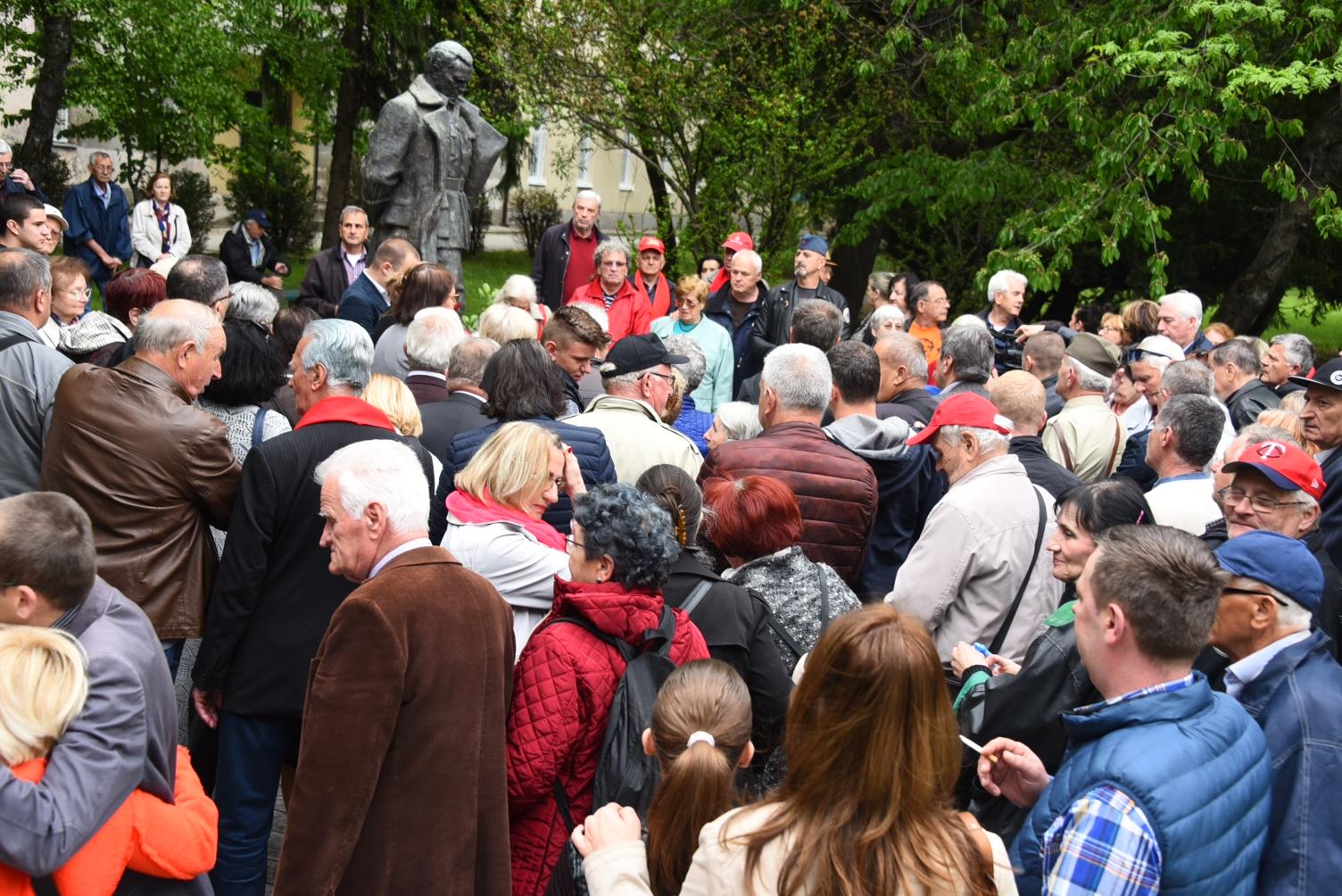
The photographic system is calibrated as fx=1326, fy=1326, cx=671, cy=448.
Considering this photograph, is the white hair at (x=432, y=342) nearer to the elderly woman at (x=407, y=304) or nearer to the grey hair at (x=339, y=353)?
the elderly woman at (x=407, y=304)

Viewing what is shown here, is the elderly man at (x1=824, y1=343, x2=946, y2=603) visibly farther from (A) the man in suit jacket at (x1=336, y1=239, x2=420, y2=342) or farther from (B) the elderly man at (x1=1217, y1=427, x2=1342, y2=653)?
(A) the man in suit jacket at (x1=336, y1=239, x2=420, y2=342)

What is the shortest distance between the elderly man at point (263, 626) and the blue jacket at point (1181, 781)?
8.40ft

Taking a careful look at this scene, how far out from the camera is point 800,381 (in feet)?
18.9

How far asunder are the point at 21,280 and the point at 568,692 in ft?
10.8

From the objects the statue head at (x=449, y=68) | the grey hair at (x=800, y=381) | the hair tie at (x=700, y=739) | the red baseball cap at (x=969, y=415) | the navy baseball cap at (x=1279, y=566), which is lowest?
the hair tie at (x=700, y=739)

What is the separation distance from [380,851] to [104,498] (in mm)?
1795

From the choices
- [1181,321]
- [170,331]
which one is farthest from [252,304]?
[1181,321]

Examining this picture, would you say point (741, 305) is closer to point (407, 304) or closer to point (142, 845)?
point (407, 304)

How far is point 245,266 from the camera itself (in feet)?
49.8

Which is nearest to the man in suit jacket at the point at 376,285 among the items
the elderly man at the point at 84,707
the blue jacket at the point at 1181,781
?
the elderly man at the point at 84,707

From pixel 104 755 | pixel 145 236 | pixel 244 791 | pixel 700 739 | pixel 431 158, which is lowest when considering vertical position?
pixel 244 791

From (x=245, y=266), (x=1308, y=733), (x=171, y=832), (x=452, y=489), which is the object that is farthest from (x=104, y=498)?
(x=245, y=266)

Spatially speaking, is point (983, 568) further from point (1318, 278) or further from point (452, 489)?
point (1318, 278)

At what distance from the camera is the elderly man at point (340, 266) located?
9789 millimetres
